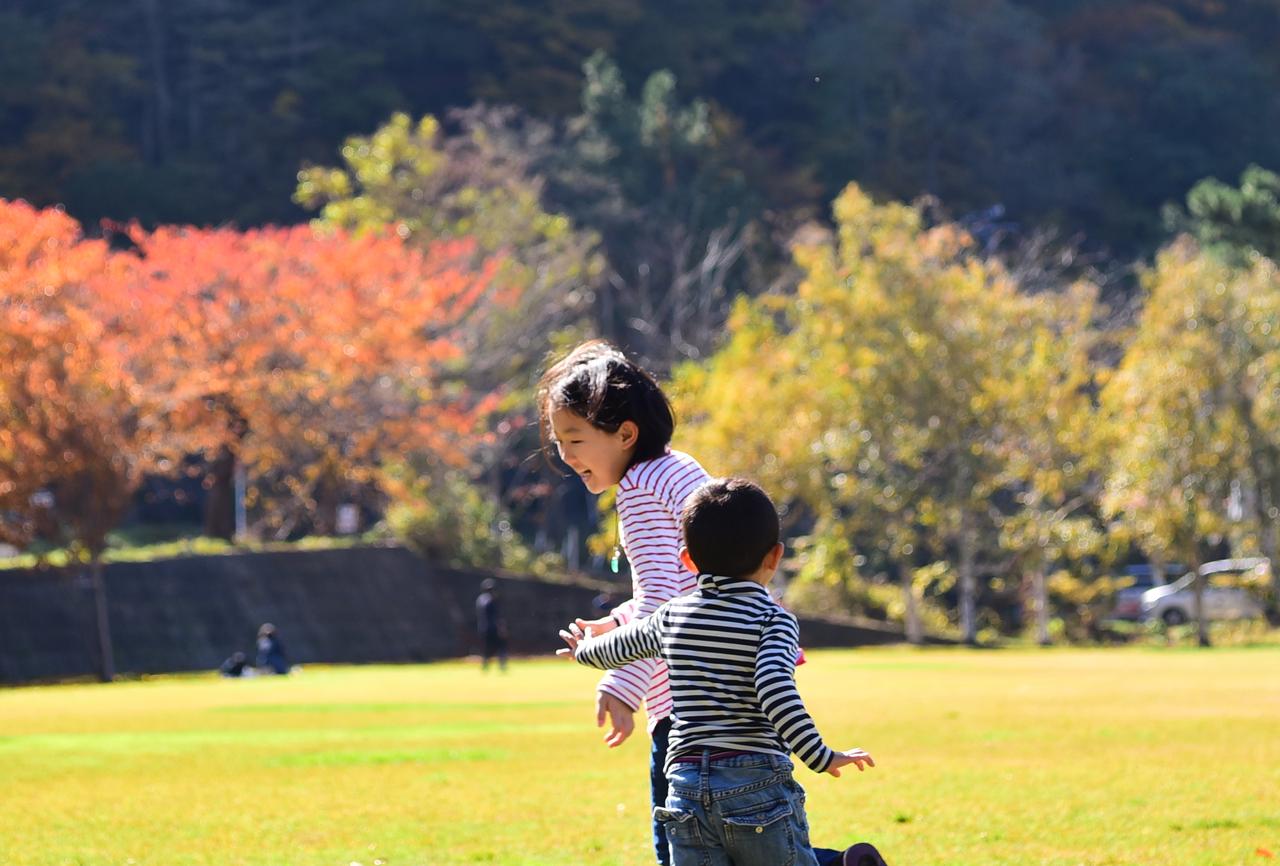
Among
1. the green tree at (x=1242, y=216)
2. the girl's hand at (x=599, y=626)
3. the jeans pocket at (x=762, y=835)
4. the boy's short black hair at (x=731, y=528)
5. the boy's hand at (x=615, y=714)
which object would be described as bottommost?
the jeans pocket at (x=762, y=835)

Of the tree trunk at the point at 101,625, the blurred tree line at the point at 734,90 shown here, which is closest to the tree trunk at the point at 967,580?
the blurred tree line at the point at 734,90

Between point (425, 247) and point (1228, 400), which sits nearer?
point (1228, 400)

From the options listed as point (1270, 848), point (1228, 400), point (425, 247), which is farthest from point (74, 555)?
point (1270, 848)

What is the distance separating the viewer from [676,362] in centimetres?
5175

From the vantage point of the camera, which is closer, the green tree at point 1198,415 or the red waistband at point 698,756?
the red waistband at point 698,756

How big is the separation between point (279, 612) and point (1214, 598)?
2160 centimetres

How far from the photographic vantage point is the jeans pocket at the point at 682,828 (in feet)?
16.0

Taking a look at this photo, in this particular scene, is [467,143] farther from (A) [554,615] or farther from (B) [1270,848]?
(B) [1270,848]

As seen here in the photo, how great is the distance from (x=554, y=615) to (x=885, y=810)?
3134 cm

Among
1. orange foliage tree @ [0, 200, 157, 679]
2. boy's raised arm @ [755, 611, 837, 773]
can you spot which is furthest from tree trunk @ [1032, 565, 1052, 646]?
boy's raised arm @ [755, 611, 837, 773]

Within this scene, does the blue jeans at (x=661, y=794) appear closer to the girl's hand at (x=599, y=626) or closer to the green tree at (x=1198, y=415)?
the girl's hand at (x=599, y=626)

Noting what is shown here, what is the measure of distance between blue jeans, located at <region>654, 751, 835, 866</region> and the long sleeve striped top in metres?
0.06

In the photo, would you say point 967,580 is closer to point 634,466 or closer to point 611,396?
point 634,466

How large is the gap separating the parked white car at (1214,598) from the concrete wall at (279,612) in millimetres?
8638
